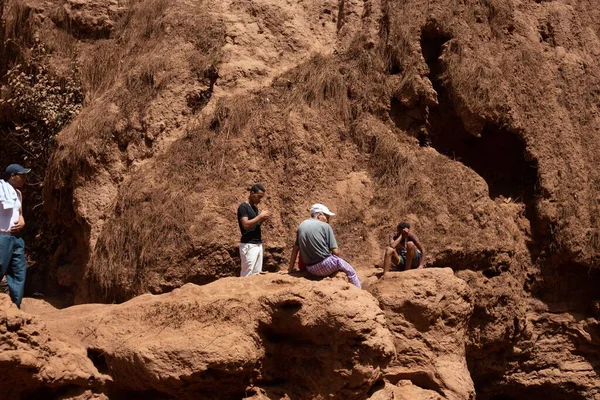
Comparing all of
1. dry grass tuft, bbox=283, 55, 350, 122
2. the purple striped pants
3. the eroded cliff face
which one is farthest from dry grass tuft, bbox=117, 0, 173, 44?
the purple striped pants

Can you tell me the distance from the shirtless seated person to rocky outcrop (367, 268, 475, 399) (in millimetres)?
1169

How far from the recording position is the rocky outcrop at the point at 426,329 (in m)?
9.09

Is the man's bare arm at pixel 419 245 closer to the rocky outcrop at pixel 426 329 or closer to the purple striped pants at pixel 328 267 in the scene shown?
the rocky outcrop at pixel 426 329

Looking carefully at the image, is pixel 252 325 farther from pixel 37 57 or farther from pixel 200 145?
pixel 37 57

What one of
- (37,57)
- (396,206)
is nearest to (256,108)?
(396,206)

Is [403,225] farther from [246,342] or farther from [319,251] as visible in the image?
[246,342]

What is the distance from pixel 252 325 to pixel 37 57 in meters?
7.14

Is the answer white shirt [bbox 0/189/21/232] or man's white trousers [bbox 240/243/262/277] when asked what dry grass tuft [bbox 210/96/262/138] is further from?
white shirt [bbox 0/189/21/232]

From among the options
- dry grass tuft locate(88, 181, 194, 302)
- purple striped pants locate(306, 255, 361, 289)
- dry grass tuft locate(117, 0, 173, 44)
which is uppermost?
dry grass tuft locate(117, 0, 173, 44)

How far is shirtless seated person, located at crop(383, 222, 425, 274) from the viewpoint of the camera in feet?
34.7

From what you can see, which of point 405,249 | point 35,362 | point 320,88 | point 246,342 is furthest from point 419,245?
point 35,362

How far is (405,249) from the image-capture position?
35.3 ft

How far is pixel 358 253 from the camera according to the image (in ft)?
37.4

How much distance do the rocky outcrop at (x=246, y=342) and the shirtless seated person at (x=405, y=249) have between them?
222cm
